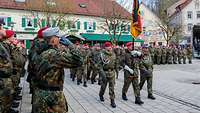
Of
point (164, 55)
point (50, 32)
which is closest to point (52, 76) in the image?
point (50, 32)

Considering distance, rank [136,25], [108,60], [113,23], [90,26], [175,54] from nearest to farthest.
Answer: [108,60] < [136,25] < [175,54] < [113,23] < [90,26]

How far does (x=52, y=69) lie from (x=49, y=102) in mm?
452

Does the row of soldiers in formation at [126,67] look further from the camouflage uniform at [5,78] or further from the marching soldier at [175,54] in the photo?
the marching soldier at [175,54]

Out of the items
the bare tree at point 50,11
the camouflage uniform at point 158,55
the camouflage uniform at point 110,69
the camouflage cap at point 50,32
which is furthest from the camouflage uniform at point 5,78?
the bare tree at point 50,11

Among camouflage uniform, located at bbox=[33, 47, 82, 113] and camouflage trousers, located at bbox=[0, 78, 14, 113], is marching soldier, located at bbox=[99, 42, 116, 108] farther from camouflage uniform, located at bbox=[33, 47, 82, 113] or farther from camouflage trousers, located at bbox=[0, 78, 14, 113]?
camouflage uniform, located at bbox=[33, 47, 82, 113]

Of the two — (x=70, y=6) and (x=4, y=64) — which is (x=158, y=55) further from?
(x=4, y=64)

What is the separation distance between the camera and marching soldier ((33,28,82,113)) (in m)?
4.81

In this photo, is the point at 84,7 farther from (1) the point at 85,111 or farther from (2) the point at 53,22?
(1) the point at 85,111

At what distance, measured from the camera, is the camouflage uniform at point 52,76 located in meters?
4.81

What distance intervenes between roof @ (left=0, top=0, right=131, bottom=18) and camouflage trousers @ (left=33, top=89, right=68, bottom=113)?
121 ft

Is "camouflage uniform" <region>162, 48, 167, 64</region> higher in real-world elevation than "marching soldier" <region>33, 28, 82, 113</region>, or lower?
lower

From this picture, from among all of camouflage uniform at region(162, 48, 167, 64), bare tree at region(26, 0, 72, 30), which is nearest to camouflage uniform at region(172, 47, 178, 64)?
camouflage uniform at region(162, 48, 167, 64)

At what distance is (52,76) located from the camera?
4906 mm

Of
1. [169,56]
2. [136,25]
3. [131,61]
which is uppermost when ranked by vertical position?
[136,25]
